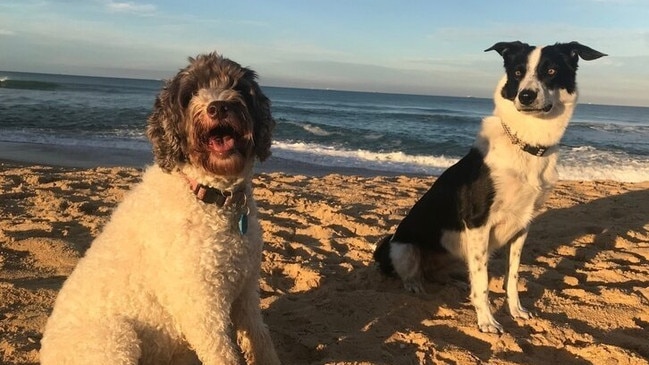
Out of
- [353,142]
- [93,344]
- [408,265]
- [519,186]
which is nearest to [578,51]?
[519,186]

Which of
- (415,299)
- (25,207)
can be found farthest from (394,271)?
(25,207)

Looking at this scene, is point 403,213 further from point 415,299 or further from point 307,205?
point 415,299

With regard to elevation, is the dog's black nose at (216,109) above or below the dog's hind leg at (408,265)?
above

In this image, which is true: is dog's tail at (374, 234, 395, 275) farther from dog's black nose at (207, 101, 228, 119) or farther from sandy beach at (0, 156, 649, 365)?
A: dog's black nose at (207, 101, 228, 119)

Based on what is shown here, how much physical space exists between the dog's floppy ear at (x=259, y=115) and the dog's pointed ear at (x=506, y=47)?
2452mm

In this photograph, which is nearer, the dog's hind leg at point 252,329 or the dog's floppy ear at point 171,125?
→ the dog's floppy ear at point 171,125

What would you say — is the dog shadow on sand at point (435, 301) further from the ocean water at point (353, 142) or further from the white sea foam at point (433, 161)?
the white sea foam at point (433, 161)

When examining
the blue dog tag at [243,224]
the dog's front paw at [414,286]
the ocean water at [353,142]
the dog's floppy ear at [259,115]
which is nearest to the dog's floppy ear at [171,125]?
the dog's floppy ear at [259,115]

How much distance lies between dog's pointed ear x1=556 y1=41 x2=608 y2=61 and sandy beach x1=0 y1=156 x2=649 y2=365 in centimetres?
205

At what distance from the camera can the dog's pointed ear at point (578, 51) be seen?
4.44 m

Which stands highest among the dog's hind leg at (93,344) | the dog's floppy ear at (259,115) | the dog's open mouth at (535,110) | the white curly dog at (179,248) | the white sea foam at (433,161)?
the dog's open mouth at (535,110)

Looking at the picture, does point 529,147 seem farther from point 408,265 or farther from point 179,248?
point 179,248

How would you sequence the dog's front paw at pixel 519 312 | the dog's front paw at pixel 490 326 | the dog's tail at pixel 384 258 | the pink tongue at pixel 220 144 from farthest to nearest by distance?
the dog's tail at pixel 384 258, the dog's front paw at pixel 519 312, the dog's front paw at pixel 490 326, the pink tongue at pixel 220 144

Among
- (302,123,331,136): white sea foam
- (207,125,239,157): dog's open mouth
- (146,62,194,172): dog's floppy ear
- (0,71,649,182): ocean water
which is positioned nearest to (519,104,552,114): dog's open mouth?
(207,125,239,157): dog's open mouth
